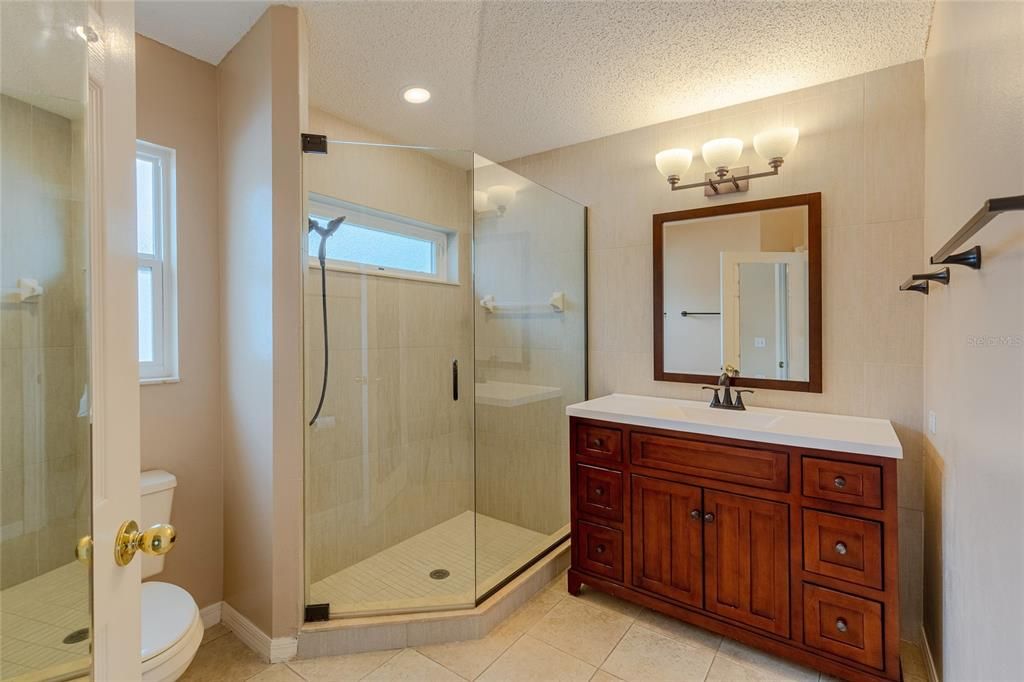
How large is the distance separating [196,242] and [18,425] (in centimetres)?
173

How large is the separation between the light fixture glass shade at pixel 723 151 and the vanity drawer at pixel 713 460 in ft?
4.40

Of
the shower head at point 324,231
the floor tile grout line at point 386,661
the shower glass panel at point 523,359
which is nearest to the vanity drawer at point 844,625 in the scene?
the shower glass panel at point 523,359

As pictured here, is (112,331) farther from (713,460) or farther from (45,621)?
(713,460)

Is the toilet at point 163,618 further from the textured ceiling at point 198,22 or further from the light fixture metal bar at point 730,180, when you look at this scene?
the light fixture metal bar at point 730,180

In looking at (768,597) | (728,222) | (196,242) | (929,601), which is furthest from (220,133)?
(929,601)

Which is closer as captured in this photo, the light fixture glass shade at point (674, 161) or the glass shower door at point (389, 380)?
the glass shower door at point (389, 380)

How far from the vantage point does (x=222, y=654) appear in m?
1.86

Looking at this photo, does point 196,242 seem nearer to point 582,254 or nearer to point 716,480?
point 582,254

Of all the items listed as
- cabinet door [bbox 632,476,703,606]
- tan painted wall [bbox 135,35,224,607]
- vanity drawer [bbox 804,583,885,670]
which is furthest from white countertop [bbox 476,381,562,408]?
vanity drawer [bbox 804,583,885,670]

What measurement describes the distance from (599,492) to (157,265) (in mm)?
2206

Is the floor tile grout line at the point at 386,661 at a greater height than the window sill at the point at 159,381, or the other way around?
the window sill at the point at 159,381

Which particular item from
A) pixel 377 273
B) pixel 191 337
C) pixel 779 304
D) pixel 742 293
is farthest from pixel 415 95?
pixel 779 304

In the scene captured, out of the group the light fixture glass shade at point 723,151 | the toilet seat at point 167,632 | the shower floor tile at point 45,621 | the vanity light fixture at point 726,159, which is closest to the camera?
the shower floor tile at point 45,621

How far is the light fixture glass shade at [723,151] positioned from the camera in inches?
86.5
